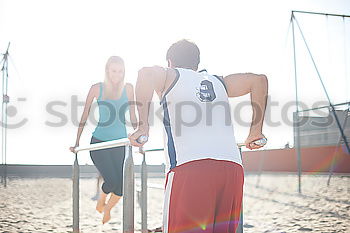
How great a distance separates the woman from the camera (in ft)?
10.2

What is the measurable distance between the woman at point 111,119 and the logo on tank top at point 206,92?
156 centimetres

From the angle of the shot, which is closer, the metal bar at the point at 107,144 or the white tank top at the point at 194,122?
the white tank top at the point at 194,122

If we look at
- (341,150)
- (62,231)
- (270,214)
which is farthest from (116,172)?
(341,150)

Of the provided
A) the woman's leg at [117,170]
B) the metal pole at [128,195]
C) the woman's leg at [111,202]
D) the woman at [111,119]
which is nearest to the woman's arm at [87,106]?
the woman at [111,119]

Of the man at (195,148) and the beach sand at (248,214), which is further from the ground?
the man at (195,148)

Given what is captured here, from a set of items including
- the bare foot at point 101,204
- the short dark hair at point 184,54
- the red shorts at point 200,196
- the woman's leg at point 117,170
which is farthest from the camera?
the bare foot at point 101,204

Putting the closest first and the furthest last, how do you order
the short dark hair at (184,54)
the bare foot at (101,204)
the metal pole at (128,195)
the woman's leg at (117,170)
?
1. the short dark hair at (184,54)
2. the metal pole at (128,195)
3. the woman's leg at (117,170)
4. the bare foot at (101,204)

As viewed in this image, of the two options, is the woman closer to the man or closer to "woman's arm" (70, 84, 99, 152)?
"woman's arm" (70, 84, 99, 152)

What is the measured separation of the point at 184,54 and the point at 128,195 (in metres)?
0.59

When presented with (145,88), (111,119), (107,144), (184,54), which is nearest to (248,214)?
(111,119)

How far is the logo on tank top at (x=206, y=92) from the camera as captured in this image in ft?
5.07

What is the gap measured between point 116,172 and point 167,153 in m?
1.63

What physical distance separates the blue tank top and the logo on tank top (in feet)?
5.22

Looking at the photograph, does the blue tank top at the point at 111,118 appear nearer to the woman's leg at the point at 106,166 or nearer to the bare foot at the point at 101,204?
the woman's leg at the point at 106,166
